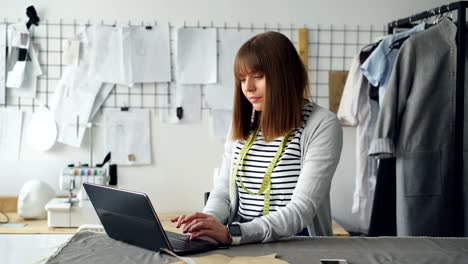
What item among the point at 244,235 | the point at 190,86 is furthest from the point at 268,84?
the point at 190,86

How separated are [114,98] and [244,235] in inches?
65.2

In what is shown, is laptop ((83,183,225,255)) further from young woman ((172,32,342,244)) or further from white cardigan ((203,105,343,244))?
young woman ((172,32,342,244))

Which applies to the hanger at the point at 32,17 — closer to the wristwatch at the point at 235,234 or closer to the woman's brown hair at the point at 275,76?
the woman's brown hair at the point at 275,76

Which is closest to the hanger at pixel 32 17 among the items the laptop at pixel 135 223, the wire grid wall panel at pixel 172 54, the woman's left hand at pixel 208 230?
the wire grid wall panel at pixel 172 54

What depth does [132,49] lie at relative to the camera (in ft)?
9.64

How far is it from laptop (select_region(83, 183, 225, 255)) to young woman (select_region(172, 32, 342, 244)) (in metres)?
0.30

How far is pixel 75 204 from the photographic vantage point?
8.79 feet

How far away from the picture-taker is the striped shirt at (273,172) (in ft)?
5.73

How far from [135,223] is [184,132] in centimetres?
163

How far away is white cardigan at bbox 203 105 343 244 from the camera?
1522 mm

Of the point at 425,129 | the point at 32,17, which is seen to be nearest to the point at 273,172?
the point at 425,129

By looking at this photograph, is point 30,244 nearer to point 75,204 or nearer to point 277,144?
point 75,204

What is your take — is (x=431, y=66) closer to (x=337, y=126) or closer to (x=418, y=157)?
(x=418, y=157)

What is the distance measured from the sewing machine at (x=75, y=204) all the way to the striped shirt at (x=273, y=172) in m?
1.05
